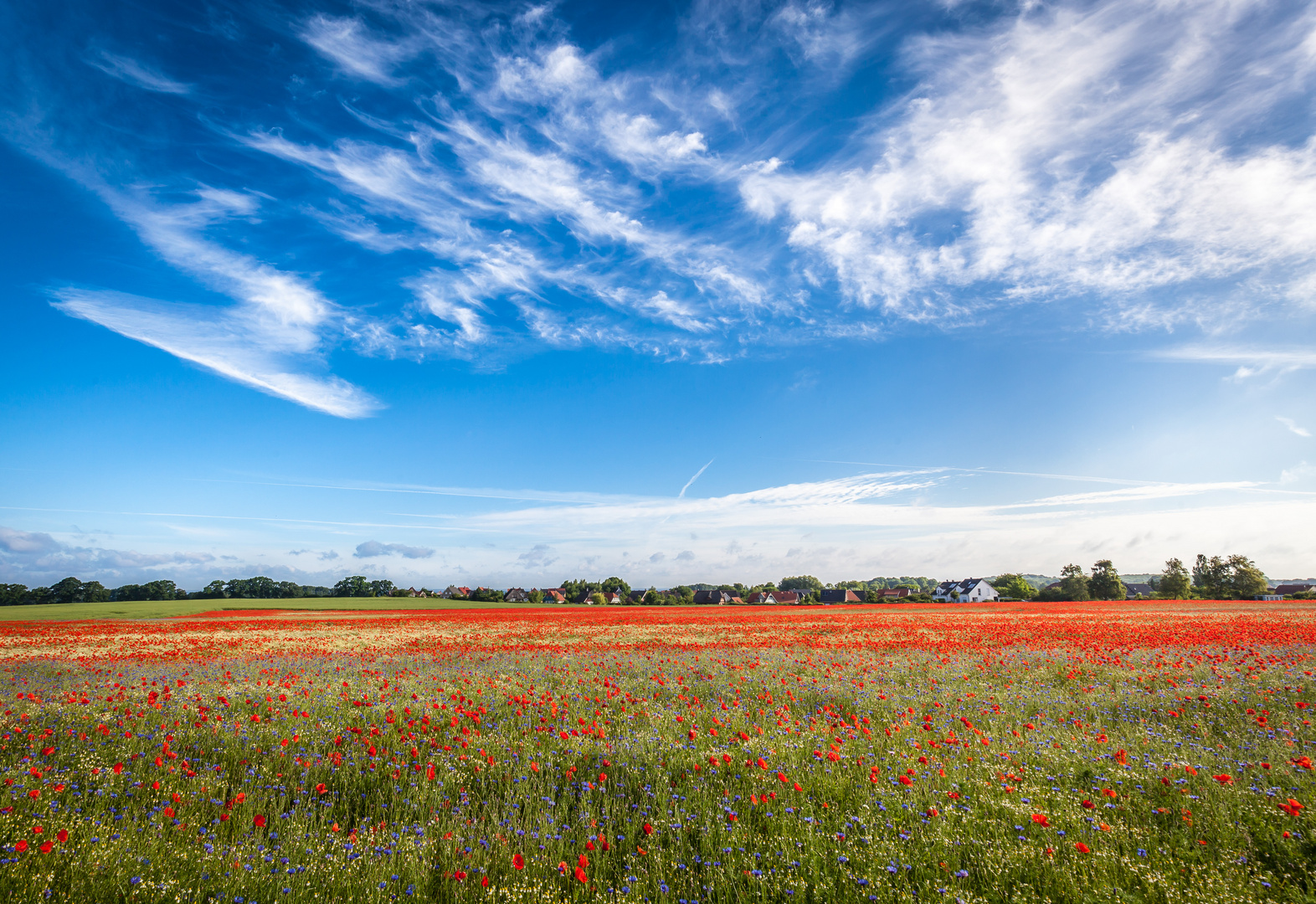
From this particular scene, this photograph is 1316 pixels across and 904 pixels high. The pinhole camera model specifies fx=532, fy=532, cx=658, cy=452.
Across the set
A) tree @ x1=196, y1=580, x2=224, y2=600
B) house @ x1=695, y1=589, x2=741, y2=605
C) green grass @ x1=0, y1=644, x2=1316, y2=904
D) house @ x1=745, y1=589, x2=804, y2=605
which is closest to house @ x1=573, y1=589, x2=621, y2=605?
house @ x1=695, y1=589, x2=741, y2=605

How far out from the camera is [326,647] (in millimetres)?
19609

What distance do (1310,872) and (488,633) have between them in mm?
25926

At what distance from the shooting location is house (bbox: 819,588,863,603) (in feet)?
363

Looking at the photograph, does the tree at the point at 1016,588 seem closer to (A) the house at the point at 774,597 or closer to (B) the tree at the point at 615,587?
(A) the house at the point at 774,597

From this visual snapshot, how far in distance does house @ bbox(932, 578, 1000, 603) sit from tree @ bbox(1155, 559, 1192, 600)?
85.1 feet

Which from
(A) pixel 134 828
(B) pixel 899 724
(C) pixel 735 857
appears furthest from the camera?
(B) pixel 899 724

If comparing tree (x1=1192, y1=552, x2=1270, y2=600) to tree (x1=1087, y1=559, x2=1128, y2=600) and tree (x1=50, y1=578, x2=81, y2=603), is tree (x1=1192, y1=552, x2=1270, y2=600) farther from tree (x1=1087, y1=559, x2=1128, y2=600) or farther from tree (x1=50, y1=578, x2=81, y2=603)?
tree (x1=50, y1=578, x2=81, y2=603)

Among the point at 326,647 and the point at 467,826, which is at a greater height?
the point at 467,826

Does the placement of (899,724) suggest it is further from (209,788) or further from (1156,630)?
(1156,630)

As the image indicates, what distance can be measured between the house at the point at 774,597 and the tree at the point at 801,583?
13.1 metres

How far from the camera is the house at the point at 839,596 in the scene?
111 m

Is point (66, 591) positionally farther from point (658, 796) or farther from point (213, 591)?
point (658, 796)

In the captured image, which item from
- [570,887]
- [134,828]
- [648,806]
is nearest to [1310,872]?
[648,806]

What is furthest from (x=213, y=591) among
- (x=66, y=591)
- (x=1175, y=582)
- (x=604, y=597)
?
(x=1175, y=582)
